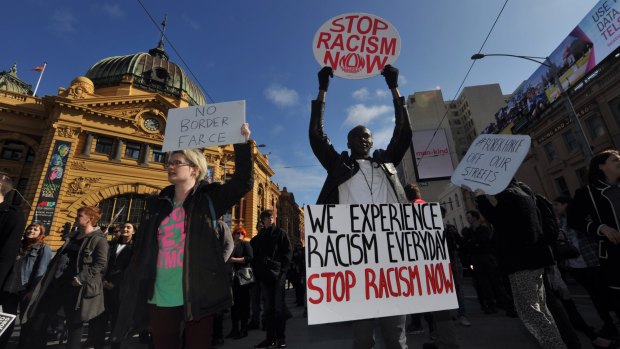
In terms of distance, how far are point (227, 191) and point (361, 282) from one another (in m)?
1.16

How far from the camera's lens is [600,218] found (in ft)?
9.11

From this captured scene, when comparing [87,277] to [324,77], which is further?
[87,277]

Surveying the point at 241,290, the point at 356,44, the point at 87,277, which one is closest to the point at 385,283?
the point at 356,44

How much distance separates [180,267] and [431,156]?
2735 centimetres

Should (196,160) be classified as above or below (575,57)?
below

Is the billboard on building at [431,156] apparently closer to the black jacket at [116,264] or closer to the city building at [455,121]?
the city building at [455,121]

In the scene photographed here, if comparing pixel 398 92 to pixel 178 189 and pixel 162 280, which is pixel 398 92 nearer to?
pixel 178 189

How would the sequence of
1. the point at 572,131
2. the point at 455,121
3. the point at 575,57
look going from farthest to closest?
the point at 455,121, the point at 572,131, the point at 575,57

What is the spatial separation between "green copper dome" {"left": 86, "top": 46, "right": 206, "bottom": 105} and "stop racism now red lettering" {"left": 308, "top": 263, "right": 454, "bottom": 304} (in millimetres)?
33777

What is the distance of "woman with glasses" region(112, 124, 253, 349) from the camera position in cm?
187

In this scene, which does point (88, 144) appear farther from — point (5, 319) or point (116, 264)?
point (5, 319)

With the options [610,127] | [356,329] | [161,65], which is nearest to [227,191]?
[356,329]

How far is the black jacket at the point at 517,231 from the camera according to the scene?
102 inches

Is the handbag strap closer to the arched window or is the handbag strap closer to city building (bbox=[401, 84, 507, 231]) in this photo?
the arched window
